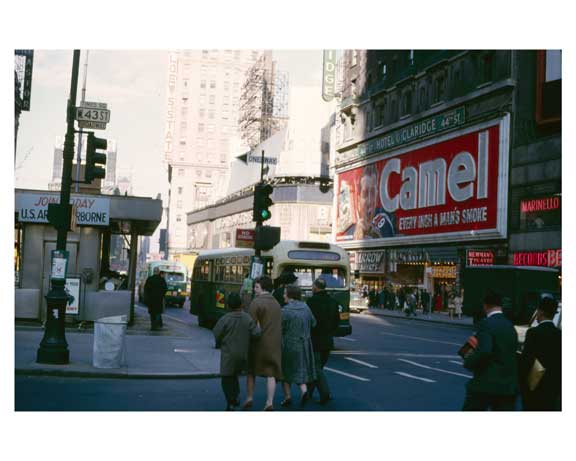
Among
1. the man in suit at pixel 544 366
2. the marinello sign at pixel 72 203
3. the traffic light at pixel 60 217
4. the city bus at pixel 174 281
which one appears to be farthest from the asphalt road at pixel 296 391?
the city bus at pixel 174 281

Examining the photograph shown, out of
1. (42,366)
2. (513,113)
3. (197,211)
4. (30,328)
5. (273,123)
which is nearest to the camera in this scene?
(42,366)

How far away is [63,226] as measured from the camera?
47.3 ft

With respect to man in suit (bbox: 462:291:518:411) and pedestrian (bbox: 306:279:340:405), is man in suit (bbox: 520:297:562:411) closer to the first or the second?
man in suit (bbox: 462:291:518:411)

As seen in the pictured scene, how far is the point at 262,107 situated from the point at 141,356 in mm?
110537

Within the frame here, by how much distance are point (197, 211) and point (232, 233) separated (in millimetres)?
24300

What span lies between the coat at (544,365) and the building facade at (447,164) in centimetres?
3537

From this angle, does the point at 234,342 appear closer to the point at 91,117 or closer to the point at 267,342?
the point at 267,342

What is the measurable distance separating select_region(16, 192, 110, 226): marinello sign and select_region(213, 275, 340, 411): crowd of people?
12869mm

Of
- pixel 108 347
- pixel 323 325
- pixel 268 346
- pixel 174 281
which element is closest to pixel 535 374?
pixel 268 346

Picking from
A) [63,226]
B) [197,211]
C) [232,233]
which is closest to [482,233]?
[63,226]

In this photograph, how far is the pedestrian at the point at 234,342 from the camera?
10.5 meters

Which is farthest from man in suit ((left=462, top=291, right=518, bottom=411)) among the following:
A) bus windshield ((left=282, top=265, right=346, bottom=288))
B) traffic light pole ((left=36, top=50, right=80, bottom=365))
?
bus windshield ((left=282, top=265, right=346, bottom=288))

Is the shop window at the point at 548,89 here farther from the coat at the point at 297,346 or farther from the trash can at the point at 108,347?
the coat at the point at 297,346

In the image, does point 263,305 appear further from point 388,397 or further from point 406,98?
point 406,98
